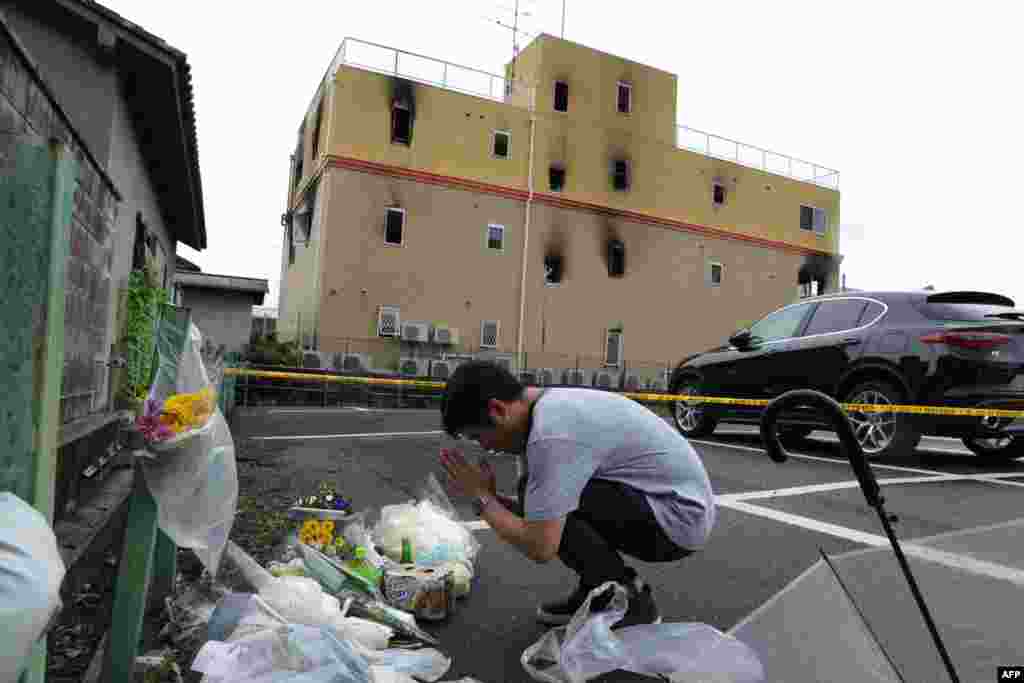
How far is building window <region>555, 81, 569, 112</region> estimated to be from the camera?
82.9 feet

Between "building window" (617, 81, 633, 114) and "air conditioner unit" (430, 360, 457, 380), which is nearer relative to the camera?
"air conditioner unit" (430, 360, 457, 380)

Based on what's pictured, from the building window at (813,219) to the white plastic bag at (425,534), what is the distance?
30.2 meters

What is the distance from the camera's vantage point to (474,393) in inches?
99.5

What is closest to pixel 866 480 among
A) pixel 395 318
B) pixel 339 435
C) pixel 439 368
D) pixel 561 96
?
pixel 339 435

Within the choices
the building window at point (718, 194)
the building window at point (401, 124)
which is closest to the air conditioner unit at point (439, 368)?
the building window at point (401, 124)

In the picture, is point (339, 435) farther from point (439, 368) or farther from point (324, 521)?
point (439, 368)

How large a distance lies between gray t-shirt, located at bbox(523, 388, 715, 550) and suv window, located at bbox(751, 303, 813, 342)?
5937mm

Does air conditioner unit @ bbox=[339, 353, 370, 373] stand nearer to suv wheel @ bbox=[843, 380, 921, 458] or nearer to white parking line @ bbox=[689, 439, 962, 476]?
white parking line @ bbox=[689, 439, 962, 476]

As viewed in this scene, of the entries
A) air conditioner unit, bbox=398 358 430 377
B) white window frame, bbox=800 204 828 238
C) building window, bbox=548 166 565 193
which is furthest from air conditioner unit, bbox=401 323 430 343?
white window frame, bbox=800 204 828 238

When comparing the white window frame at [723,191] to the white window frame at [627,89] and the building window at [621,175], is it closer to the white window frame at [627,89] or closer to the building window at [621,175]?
the building window at [621,175]

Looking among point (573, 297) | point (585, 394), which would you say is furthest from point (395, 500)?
point (573, 297)

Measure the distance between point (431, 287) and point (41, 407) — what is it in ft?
69.8

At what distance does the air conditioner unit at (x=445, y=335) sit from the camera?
2241 centimetres

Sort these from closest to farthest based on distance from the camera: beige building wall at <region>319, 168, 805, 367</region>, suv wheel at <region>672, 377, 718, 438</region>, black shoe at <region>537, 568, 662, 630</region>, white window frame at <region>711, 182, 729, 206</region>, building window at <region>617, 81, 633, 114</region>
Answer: black shoe at <region>537, 568, 662, 630</region>
suv wheel at <region>672, 377, 718, 438</region>
beige building wall at <region>319, 168, 805, 367</region>
building window at <region>617, 81, 633, 114</region>
white window frame at <region>711, 182, 729, 206</region>
